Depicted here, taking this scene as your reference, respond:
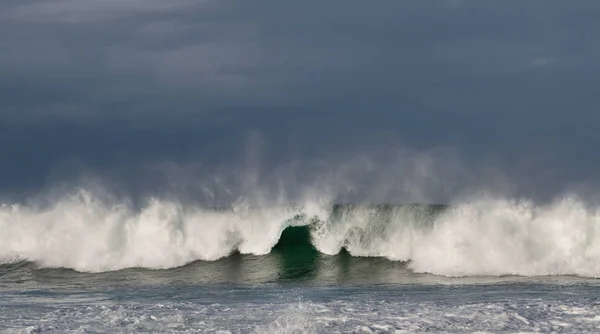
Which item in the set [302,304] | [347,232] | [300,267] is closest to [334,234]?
[347,232]

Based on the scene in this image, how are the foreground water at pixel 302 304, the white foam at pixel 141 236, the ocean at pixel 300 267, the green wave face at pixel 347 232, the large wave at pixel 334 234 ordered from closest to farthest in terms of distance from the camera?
the foreground water at pixel 302 304
the ocean at pixel 300 267
the large wave at pixel 334 234
the green wave face at pixel 347 232
the white foam at pixel 141 236

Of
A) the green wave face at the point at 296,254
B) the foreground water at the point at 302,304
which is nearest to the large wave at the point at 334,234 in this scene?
the green wave face at the point at 296,254

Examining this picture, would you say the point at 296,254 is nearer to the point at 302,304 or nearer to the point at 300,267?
the point at 300,267

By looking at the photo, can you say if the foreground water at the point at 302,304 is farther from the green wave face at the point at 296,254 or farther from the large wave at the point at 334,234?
the large wave at the point at 334,234

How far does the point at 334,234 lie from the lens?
76.5ft

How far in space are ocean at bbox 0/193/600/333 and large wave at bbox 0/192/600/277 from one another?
5cm

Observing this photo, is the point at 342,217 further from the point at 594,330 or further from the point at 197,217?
the point at 594,330

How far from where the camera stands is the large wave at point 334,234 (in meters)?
20.4

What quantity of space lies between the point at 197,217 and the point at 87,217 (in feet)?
13.2

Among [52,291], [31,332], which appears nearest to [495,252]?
[52,291]

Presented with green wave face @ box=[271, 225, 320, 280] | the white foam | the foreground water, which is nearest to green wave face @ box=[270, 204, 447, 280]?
green wave face @ box=[271, 225, 320, 280]

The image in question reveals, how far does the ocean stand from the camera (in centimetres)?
1254

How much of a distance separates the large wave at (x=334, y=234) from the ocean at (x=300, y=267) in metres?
0.05

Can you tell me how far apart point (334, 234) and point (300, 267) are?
2583mm
